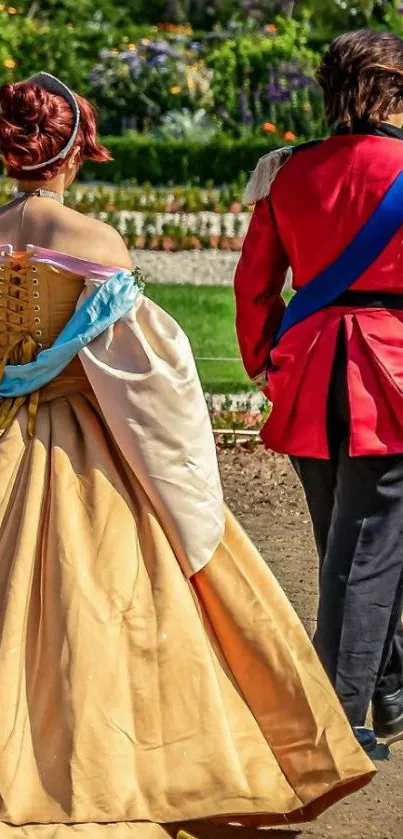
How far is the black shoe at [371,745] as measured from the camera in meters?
4.15

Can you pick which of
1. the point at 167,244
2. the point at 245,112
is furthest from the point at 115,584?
the point at 245,112

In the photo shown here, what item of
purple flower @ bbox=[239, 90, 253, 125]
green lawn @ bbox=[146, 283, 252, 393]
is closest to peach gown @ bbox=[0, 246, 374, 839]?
green lawn @ bbox=[146, 283, 252, 393]

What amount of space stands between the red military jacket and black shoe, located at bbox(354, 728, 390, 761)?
68 cm

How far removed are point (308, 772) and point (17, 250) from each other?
4.21 feet

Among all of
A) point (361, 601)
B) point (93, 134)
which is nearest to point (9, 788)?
point (361, 601)

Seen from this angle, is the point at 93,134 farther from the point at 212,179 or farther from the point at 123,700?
the point at 212,179

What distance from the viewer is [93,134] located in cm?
385

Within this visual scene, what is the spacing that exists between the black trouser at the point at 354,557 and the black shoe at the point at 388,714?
0.16 m

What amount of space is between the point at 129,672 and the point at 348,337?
93 cm

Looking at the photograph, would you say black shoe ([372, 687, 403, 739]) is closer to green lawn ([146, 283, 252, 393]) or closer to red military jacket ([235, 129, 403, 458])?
red military jacket ([235, 129, 403, 458])

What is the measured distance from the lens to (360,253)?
12.9 feet

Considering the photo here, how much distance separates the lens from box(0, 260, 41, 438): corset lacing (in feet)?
12.4

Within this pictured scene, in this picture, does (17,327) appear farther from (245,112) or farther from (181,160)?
(245,112)

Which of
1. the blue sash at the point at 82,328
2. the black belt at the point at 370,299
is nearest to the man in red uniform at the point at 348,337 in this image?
the black belt at the point at 370,299
